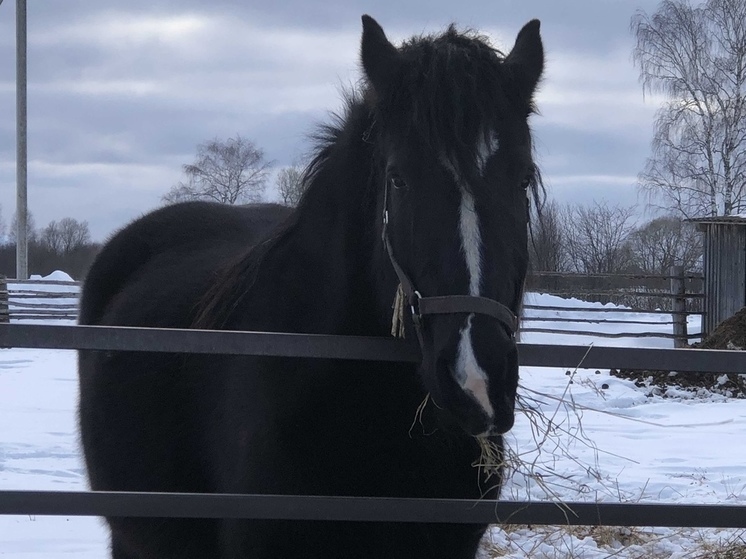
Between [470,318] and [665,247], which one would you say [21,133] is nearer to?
[470,318]

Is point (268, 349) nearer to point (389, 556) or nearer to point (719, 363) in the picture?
point (389, 556)

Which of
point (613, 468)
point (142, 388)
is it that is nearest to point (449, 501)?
point (142, 388)

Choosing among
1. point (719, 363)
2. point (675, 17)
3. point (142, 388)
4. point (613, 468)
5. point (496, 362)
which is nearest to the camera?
point (496, 362)

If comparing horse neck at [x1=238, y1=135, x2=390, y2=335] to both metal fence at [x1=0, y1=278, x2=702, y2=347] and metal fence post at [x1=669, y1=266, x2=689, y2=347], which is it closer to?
metal fence at [x1=0, y1=278, x2=702, y2=347]

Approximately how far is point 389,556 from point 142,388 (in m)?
1.32

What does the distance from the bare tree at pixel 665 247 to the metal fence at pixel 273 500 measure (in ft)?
78.8

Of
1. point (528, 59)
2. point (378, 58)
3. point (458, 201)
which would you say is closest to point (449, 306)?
point (458, 201)

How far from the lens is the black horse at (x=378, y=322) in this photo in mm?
2090

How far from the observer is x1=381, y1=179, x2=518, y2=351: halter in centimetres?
199

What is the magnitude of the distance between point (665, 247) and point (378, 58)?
2668cm

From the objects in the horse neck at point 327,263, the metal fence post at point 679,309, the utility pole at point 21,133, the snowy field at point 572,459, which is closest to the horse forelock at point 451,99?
the horse neck at point 327,263

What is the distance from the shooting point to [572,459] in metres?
3.98

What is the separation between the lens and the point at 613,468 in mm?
6164

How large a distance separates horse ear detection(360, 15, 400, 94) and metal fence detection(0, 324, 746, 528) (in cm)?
79
